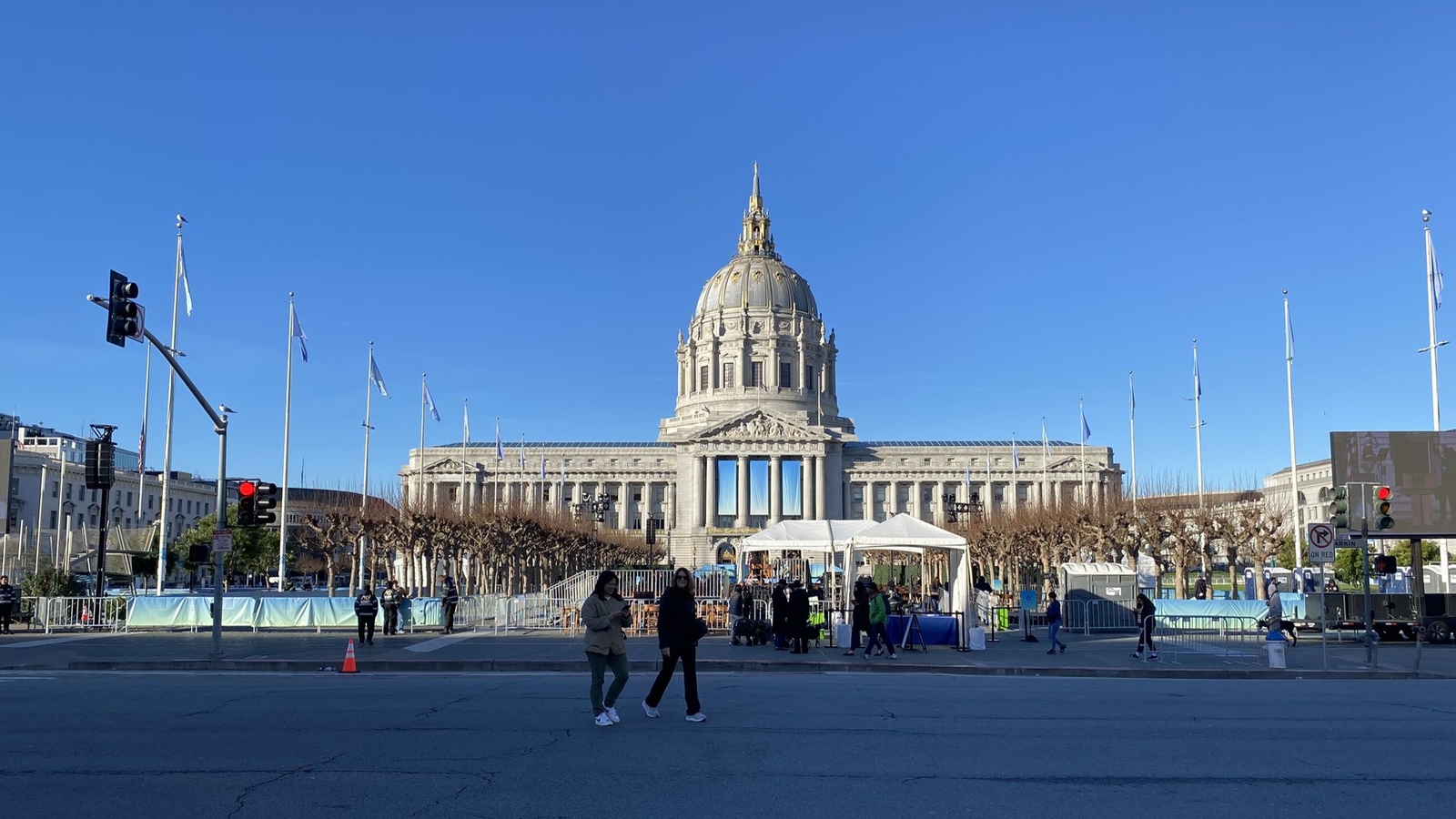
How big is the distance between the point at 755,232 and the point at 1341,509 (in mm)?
145713

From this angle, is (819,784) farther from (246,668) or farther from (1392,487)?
(1392,487)

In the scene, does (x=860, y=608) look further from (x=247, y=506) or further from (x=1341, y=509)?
(x=247, y=506)

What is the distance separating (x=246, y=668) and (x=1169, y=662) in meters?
18.9

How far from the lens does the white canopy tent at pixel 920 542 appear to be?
33344mm

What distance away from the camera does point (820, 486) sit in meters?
133

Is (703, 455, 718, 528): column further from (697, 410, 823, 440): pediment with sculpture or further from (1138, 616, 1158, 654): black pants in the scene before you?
(1138, 616, 1158, 654): black pants

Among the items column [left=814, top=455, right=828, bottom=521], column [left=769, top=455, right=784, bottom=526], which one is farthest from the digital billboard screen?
column [left=814, top=455, right=828, bottom=521]

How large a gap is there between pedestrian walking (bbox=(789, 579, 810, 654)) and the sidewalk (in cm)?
44

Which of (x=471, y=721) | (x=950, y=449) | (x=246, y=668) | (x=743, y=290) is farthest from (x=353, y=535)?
(x=743, y=290)

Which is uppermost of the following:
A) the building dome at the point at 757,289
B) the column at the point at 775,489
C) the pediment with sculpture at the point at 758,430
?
the building dome at the point at 757,289

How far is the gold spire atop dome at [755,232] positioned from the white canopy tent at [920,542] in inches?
5211

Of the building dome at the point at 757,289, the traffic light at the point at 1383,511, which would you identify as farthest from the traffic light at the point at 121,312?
the building dome at the point at 757,289

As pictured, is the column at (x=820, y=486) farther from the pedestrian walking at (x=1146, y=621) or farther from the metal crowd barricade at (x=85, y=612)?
the pedestrian walking at (x=1146, y=621)

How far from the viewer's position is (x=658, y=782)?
10367mm
